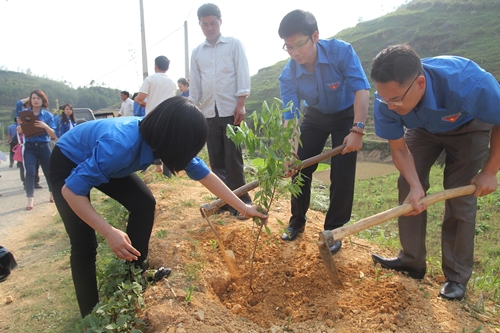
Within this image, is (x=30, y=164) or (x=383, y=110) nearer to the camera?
(x=383, y=110)

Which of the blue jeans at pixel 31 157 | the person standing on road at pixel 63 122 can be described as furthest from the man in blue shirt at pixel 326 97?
the person standing on road at pixel 63 122

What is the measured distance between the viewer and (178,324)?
2123 mm

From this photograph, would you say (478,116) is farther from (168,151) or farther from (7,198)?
(7,198)

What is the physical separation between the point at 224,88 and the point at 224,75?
149 mm

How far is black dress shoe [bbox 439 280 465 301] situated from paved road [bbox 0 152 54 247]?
4587 millimetres

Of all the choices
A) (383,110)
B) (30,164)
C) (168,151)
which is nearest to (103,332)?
(168,151)

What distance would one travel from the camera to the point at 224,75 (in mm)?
3984

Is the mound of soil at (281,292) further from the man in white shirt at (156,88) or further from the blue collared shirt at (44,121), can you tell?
the blue collared shirt at (44,121)

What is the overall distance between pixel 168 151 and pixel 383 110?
1.48m

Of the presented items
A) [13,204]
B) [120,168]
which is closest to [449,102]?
[120,168]

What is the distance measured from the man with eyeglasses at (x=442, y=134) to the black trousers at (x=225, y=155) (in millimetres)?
1706

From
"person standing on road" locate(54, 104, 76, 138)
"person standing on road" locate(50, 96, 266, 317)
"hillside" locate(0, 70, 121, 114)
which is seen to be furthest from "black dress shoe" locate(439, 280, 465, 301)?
"hillside" locate(0, 70, 121, 114)

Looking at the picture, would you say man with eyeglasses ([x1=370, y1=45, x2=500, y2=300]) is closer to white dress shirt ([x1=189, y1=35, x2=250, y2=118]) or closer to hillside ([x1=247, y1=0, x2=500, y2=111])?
white dress shirt ([x1=189, y1=35, x2=250, y2=118])

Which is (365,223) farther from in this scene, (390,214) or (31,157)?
(31,157)
